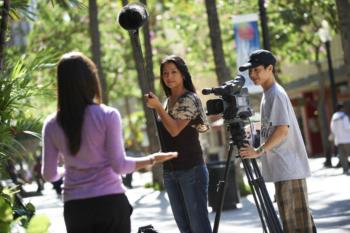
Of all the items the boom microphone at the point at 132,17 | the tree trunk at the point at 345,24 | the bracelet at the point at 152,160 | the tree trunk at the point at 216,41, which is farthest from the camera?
the tree trunk at the point at 216,41

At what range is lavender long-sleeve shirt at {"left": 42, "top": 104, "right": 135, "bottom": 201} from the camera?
4.33 meters

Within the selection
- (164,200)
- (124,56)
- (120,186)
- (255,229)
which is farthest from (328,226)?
(124,56)

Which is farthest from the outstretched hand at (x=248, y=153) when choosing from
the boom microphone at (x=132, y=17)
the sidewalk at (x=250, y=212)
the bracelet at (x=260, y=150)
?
the sidewalk at (x=250, y=212)

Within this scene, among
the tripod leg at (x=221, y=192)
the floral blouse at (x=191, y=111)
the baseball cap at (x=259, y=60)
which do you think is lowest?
the tripod leg at (x=221, y=192)

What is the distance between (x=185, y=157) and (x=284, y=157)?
760 mm

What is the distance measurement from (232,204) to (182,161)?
8025 millimetres

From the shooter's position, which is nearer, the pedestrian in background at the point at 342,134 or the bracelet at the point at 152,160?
the bracelet at the point at 152,160

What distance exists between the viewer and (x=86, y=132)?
14.3ft

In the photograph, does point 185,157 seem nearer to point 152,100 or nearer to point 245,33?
point 152,100

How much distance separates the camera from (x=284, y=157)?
6211 mm

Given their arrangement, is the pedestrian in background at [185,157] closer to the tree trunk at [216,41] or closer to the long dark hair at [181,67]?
the long dark hair at [181,67]

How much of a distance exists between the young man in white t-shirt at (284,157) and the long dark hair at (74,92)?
2.10m

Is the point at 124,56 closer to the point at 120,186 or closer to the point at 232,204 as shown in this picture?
the point at 232,204

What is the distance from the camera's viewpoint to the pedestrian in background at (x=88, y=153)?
Answer: 4336mm
